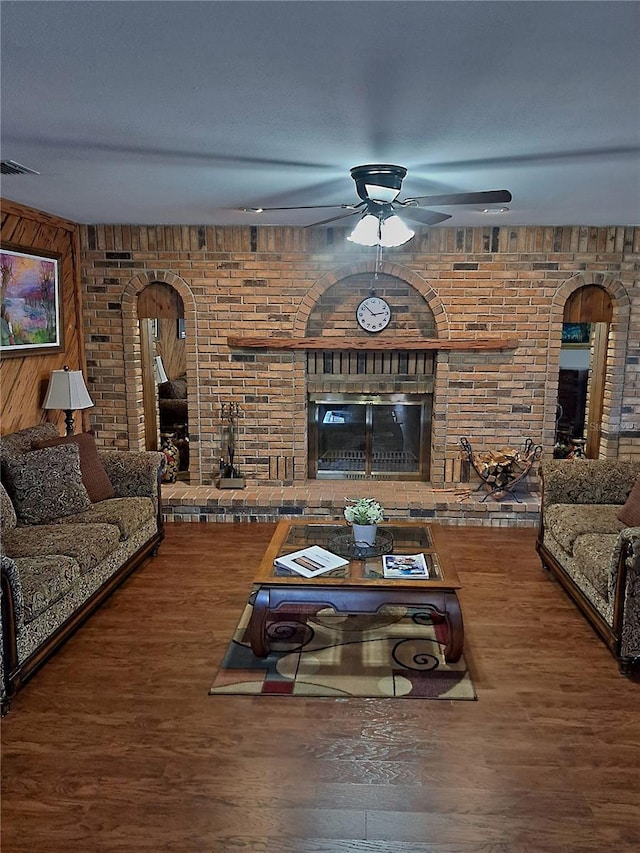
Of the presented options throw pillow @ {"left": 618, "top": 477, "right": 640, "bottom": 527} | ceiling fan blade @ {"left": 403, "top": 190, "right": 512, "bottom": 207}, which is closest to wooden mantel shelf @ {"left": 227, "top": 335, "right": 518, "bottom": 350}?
throw pillow @ {"left": 618, "top": 477, "right": 640, "bottom": 527}

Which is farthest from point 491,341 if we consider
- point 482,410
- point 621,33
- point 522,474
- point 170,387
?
point 621,33

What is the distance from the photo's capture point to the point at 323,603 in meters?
3.15

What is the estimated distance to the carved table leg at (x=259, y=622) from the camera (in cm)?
320

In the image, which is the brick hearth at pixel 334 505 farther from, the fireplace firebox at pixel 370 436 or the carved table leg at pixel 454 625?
the carved table leg at pixel 454 625

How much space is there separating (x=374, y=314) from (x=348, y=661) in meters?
3.21

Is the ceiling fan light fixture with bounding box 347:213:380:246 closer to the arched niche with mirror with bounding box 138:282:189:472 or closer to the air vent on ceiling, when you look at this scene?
the air vent on ceiling

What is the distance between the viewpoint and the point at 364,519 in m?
3.57

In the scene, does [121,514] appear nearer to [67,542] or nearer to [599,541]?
[67,542]

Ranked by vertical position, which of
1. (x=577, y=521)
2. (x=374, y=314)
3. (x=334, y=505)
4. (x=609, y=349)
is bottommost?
(x=334, y=505)

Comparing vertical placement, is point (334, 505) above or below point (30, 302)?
→ below

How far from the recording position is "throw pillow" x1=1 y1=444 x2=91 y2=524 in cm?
386

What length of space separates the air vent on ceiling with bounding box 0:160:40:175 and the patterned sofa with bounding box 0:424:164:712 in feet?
5.24

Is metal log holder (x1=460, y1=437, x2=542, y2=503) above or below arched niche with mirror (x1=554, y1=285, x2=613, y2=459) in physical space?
below

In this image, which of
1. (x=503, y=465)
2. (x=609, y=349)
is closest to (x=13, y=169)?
(x=503, y=465)
